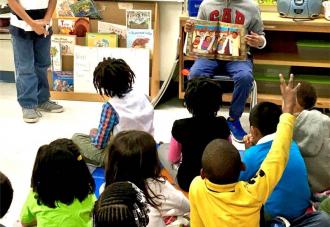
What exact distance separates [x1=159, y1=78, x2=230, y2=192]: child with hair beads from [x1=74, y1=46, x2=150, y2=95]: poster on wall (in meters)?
1.64

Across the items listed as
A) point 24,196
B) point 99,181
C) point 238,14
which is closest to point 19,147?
point 24,196

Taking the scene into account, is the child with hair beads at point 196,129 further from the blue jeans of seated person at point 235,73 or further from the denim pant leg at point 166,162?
the blue jeans of seated person at point 235,73

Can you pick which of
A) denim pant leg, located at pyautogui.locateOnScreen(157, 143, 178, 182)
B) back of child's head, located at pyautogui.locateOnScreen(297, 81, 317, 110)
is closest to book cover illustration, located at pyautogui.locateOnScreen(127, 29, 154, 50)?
denim pant leg, located at pyautogui.locateOnScreen(157, 143, 178, 182)

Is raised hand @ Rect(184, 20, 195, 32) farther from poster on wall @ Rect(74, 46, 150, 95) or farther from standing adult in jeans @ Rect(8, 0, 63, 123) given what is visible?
standing adult in jeans @ Rect(8, 0, 63, 123)

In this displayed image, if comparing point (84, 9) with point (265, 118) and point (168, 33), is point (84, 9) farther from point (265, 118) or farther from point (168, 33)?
point (265, 118)

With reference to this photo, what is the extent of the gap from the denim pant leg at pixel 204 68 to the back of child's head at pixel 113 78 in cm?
87

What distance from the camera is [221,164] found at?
5.18ft

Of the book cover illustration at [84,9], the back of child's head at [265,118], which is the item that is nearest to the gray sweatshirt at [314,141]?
the back of child's head at [265,118]

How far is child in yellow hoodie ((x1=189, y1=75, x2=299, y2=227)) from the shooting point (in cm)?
159

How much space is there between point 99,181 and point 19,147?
0.95 meters

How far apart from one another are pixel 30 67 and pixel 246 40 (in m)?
1.57

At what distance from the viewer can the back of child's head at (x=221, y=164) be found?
5.18 feet

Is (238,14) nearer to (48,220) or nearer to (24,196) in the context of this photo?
(24,196)

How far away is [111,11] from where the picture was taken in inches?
161
